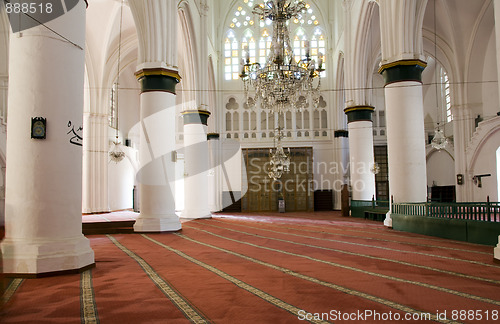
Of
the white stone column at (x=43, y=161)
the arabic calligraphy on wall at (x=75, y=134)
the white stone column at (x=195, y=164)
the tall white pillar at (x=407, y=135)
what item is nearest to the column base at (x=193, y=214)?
the white stone column at (x=195, y=164)

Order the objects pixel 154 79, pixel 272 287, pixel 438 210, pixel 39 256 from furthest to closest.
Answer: pixel 154 79, pixel 438 210, pixel 39 256, pixel 272 287

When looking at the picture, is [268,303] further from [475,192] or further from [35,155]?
[475,192]

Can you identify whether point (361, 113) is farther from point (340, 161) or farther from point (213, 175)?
point (213, 175)

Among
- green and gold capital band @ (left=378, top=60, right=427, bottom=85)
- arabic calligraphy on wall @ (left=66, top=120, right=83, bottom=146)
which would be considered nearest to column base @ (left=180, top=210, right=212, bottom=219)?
green and gold capital band @ (left=378, top=60, right=427, bottom=85)

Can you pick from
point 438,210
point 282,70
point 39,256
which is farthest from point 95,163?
point 438,210

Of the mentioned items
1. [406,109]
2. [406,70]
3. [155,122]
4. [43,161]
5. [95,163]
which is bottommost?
[43,161]

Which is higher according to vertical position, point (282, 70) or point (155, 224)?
point (282, 70)

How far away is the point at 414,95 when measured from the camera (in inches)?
343

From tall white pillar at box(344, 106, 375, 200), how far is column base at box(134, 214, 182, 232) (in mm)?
6901

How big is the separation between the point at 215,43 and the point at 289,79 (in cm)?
→ 963

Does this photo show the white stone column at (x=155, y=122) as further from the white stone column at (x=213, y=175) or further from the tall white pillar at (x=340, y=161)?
the tall white pillar at (x=340, y=161)

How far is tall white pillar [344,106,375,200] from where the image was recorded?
1301 centimetres

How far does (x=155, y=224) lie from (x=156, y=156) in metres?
1.40

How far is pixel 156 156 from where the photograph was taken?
340 inches
